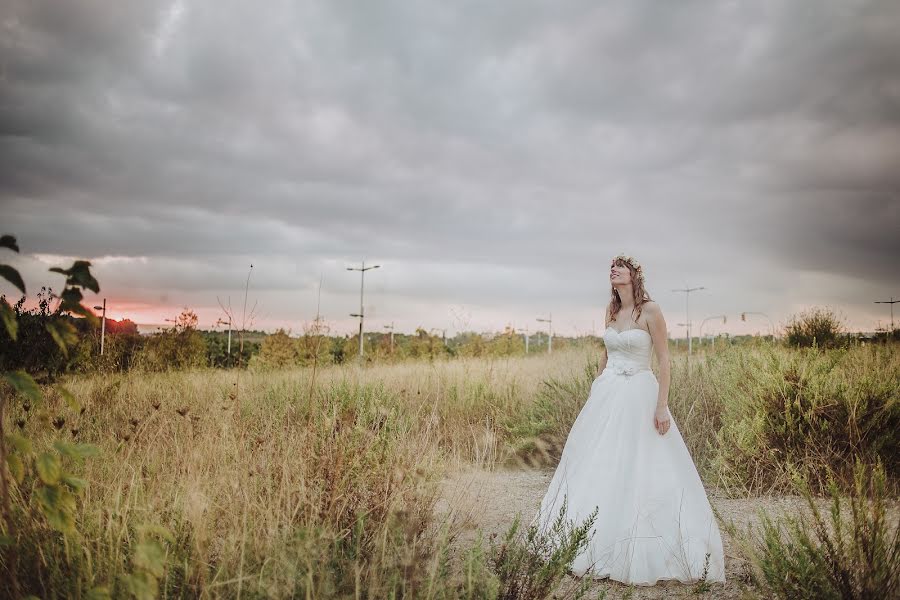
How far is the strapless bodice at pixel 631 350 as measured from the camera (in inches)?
171

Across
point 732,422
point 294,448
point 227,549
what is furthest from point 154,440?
point 732,422

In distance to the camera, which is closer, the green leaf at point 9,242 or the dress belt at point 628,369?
the green leaf at point 9,242

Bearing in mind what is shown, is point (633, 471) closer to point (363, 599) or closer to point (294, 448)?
point (363, 599)

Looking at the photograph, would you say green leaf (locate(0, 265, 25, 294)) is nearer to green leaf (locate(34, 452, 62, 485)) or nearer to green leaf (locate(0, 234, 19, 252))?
green leaf (locate(0, 234, 19, 252))

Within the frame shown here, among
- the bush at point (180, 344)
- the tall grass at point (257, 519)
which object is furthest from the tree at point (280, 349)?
the tall grass at point (257, 519)

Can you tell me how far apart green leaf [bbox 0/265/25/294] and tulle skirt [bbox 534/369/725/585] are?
2972 mm

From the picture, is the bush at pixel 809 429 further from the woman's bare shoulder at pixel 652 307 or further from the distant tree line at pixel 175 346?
the distant tree line at pixel 175 346

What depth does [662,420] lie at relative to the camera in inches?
159

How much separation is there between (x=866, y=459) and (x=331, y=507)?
221 inches

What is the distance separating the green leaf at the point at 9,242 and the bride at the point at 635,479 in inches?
119

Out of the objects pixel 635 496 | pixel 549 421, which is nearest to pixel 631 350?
pixel 635 496

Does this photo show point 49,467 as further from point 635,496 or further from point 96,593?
point 635,496

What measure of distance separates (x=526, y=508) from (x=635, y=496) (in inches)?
74.2

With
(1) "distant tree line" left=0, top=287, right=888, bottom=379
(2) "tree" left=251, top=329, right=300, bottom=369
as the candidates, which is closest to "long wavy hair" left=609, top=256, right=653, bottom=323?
(1) "distant tree line" left=0, top=287, right=888, bottom=379
